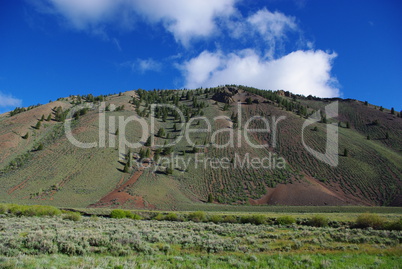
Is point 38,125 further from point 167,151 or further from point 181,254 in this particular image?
point 181,254

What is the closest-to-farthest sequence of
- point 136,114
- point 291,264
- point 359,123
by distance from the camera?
point 291,264
point 136,114
point 359,123

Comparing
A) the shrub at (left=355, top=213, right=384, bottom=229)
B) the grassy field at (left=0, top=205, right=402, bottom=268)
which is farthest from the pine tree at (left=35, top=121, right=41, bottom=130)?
the shrub at (left=355, top=213, right=384, bottom=229)

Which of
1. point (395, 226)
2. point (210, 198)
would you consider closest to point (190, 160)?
point (210, 198)

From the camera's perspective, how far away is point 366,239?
51.2 feet

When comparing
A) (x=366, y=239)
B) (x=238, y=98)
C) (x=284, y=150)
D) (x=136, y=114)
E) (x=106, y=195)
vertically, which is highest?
(x=238, y=98)

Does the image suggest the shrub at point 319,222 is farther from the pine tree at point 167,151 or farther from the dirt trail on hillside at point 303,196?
the pine tree at point 167,151

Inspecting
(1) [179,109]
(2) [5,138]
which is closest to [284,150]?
(1) [179,109]

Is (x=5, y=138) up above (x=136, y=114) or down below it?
below

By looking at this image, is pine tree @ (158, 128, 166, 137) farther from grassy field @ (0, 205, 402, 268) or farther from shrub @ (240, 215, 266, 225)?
grassy field @ (0, 205, 402, 268)

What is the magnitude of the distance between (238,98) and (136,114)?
6518cm

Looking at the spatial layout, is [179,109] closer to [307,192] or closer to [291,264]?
[307,192]

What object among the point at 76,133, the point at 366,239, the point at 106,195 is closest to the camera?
the point at 366,239

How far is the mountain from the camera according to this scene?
5528cm

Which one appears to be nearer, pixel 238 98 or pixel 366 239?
pixel 366 239
